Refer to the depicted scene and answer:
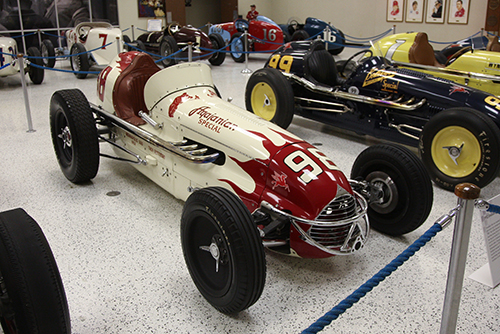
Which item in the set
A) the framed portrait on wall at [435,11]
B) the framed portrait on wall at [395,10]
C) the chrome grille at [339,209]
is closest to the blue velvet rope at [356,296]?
the chrome grille at [339,209]

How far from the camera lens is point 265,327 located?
2.58 metres

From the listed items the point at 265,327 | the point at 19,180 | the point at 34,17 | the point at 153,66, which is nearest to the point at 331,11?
the point at 34,17

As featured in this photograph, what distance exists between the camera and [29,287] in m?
1.96

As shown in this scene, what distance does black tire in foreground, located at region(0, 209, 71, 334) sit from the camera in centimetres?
195

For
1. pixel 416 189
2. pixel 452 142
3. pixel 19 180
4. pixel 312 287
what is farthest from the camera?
pixel 19 180

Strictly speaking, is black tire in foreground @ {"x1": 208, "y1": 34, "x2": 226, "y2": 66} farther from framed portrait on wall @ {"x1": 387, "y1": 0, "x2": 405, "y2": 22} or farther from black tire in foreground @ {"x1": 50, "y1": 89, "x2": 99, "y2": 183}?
black tire in foreground @ {"x1": 50, "y1": 89, "x2": 99, "y2": 183}

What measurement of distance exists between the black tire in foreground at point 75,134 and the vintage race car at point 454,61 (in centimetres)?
425

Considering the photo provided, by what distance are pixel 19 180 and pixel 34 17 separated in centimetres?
1077

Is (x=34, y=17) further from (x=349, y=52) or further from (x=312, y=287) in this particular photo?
(x=312, y=287)

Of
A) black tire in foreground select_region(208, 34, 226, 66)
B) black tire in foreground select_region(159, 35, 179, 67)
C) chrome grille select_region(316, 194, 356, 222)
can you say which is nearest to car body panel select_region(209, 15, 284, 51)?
black tire in foreground select_region(208, 34, 226, 66)

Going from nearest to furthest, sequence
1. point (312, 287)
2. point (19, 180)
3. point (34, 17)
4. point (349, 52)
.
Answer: point (312, 287), point (19, 180), point (34, 17), point (349, 52)

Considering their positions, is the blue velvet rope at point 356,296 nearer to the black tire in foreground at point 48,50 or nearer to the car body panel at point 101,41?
the car body panel at point 101,41

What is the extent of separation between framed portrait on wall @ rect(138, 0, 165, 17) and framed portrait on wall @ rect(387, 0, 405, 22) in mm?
8009

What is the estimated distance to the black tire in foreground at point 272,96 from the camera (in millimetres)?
5766
